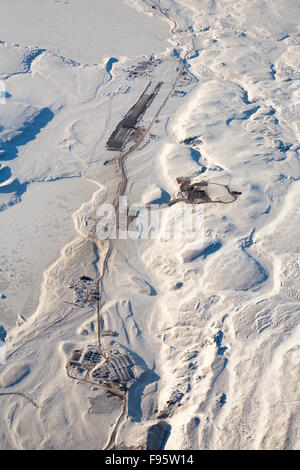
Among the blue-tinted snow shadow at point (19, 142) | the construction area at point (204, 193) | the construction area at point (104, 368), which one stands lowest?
the construction area at point (104, 368)

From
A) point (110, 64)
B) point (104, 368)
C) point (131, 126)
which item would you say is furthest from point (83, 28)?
point (104, 368)

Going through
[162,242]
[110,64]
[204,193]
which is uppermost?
[110,64]

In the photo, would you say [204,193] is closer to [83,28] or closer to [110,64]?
[110,64]

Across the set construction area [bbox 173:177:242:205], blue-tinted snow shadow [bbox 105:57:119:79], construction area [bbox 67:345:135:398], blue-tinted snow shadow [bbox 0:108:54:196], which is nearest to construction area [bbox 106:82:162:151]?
blue-tinted snow shadow [bbox 105:57:119:79]

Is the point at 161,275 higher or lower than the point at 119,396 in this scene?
higher

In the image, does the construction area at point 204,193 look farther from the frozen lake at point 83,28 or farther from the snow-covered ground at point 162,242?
the frozen lake at point 83,28

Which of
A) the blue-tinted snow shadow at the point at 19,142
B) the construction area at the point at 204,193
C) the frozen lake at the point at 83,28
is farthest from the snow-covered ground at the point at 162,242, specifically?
the construction area at the point at 204,193

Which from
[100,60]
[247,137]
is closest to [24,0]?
[100,60]
